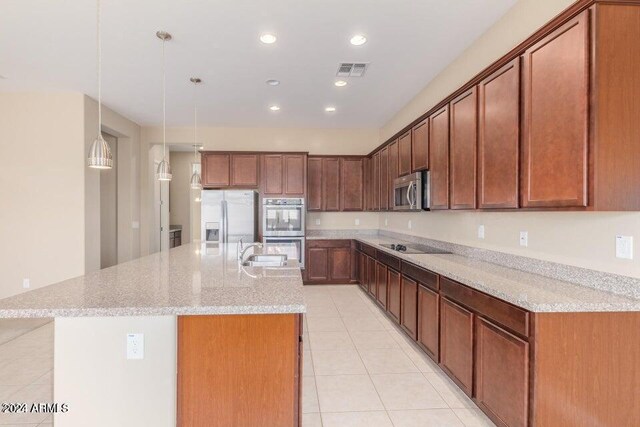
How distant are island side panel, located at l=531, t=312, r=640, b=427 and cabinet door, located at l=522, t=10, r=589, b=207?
2.05ft

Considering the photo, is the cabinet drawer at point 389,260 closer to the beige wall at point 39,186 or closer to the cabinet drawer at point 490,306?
the cabinet drawer at point 490,306

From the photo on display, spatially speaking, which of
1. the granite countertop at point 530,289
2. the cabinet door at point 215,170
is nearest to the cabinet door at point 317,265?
the cabinet door at point 215,170

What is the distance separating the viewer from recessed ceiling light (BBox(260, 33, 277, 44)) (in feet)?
10.7

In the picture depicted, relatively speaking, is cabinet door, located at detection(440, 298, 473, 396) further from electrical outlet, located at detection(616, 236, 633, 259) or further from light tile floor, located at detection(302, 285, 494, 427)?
electrical outlet, located at detection(616, 236, 633, 259)

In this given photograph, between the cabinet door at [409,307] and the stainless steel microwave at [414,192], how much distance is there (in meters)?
0.82

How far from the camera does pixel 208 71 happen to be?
4090mm

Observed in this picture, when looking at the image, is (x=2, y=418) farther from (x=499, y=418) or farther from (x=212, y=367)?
(x=499, y=418)

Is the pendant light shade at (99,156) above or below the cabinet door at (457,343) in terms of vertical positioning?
above

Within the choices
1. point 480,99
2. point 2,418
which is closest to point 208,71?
point 480,99

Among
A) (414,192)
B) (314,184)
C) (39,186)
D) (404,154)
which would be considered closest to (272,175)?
(314,184)

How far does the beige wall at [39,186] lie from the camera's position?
4.77 m

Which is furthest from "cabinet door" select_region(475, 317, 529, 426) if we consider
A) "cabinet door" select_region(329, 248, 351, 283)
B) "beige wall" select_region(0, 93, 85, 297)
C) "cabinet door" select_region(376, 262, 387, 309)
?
"beige wall" select_region(0, 93, 85, 297)

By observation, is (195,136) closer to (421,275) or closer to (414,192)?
(414,192)

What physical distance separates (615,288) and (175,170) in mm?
9545
